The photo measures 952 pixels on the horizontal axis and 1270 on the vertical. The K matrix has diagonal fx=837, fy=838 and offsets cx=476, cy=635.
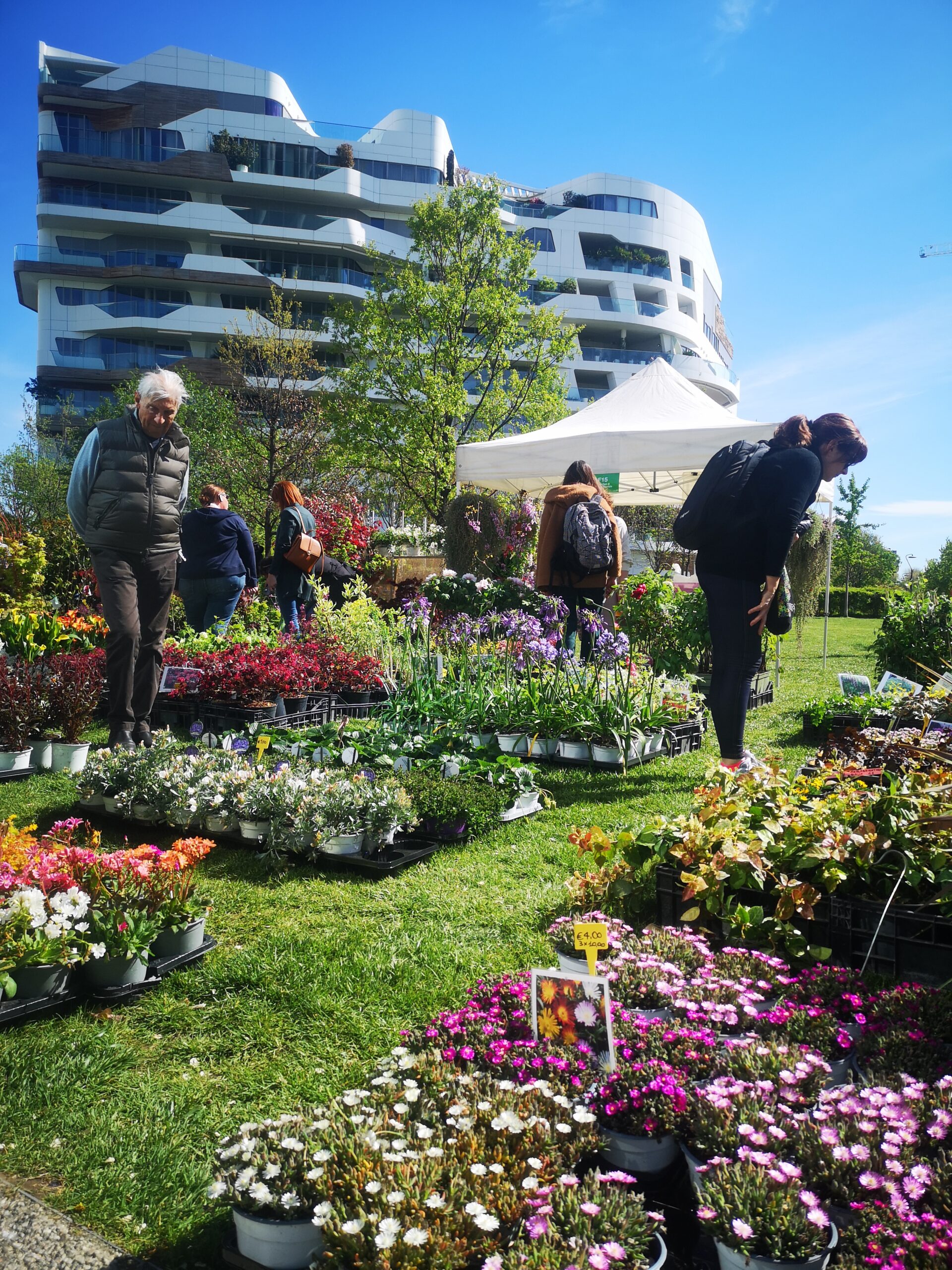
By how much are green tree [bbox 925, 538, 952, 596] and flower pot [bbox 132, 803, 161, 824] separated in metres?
18.2

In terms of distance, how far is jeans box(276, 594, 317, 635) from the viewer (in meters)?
8.30

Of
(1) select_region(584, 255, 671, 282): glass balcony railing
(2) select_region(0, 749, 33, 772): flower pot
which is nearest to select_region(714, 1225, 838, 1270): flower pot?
(2) select_region(0, 749, 33, 772): flower pot

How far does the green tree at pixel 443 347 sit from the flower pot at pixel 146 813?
14.1m

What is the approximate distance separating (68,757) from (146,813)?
154 cm

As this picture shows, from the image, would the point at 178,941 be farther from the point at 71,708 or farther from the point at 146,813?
the point at 71,708

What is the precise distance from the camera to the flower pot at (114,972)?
8.34 feet

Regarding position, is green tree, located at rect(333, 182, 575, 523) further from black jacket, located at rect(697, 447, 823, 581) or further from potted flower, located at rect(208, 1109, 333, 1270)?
potted flower, located at rect(208, 1109, 333, 1270)

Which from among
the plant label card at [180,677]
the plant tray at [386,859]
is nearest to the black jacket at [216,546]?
the plant label card at [180,677]

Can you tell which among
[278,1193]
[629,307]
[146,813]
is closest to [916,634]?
[146,813]

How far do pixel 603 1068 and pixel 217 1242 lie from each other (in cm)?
83

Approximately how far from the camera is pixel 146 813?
13.3ft

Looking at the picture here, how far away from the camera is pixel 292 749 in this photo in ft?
15.5

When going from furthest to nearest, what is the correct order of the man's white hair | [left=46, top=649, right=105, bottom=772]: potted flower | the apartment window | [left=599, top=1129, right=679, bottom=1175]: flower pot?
the apartment window < [left=46, top=649, right=105, bottom=772]: potted flower < the man's white hair < [left=599, top=1129, right=679, bottom=1175]: flower pot

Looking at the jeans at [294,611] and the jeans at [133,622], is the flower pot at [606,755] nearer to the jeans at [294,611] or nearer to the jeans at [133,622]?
the jeans at [133,622]
